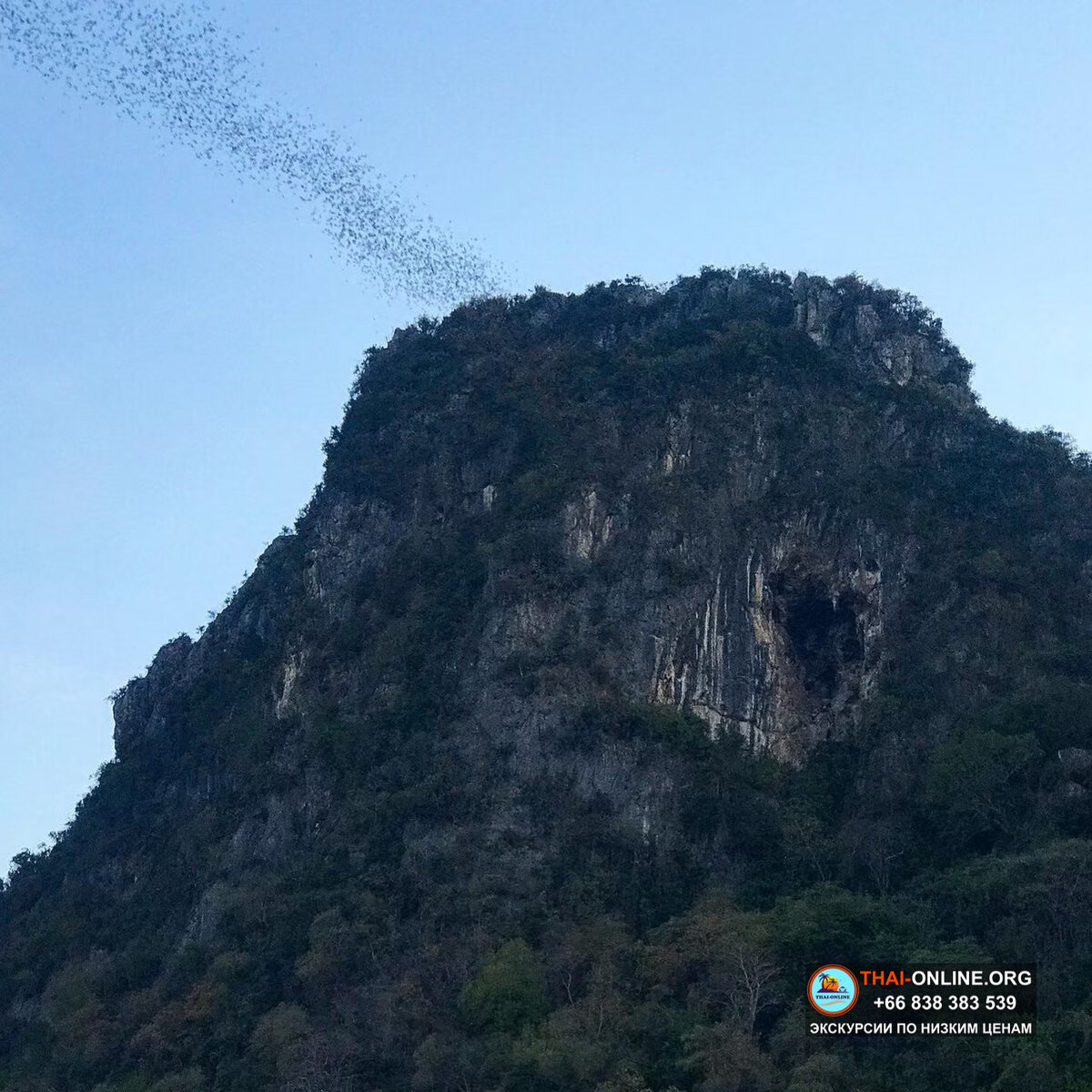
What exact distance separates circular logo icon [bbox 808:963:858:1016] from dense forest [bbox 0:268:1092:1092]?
555 mm

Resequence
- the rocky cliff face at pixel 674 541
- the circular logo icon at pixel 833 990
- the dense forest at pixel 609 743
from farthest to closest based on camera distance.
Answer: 1. the rocky cliff face at pixel 674 541
2. the dense forest at pixel 609 743
3. the circular logo icon at pixel 833 990

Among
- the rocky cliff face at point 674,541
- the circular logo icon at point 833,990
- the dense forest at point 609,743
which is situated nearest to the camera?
the circular logo icon at point 833,990

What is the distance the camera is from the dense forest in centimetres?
3425

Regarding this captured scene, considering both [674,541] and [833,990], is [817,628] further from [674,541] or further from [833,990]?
[833,990]

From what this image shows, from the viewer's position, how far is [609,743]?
43.2 m

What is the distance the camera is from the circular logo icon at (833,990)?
30.9 m

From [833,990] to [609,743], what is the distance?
13000 mm

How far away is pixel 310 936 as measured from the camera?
40.4m

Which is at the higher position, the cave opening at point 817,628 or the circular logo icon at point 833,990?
the cave opening at point 817,628

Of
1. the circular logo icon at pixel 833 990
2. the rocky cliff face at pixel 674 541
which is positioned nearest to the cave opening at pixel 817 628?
the rocky cliff face at pixel 674 541

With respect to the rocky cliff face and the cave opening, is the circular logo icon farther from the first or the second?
the cave opening

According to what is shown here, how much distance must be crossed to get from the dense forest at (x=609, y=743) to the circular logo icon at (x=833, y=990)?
555 millimetres

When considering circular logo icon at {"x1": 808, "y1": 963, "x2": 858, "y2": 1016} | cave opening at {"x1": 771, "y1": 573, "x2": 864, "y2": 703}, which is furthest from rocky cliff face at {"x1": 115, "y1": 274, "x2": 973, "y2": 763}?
circular logo icon at {"x1": 808, "y1": 963, "x2": 858, "y2": 1016}

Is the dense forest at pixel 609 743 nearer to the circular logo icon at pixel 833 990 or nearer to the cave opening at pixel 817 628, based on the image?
the cave opening at pixel 817 628
